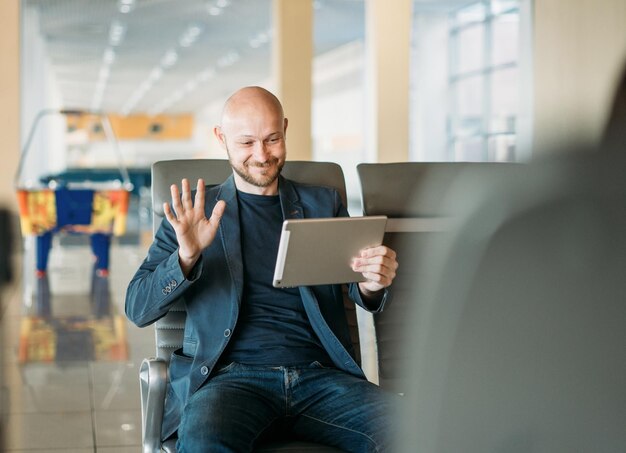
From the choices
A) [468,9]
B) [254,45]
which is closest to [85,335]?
[468,9]

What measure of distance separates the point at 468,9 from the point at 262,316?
13.3 metres

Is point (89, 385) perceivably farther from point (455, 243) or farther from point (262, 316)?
point (455, 243)

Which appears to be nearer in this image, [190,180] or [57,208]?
[190,180]

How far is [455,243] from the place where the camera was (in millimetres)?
624

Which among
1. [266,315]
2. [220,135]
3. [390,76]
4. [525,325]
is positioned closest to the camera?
[525,325]

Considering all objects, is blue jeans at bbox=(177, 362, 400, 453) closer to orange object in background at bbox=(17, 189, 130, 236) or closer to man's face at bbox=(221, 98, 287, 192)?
man's face at bbox=(221, 98, 287, 192)

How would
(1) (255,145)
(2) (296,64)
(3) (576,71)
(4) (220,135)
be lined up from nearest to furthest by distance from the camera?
1. (3) (576,71)
2. (1) (255,145)
3. (4) (220,135)
4. (2) (296,64)

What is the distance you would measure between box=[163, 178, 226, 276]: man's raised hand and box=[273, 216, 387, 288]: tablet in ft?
0.61

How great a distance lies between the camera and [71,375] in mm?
4074

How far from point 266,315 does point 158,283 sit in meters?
0.26

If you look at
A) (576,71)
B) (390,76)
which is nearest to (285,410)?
(576,71)

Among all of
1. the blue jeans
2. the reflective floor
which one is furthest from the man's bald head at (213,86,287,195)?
the reflective floor

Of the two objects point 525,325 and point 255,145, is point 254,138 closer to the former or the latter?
point 255,145

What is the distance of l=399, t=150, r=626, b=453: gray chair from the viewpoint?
0.60 m
